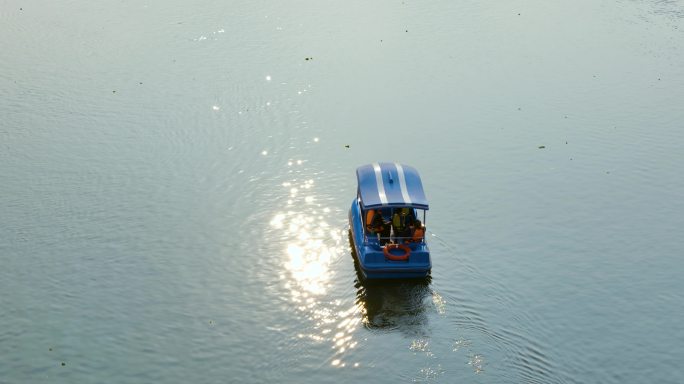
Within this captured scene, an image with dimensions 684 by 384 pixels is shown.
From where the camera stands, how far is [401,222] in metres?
34.5

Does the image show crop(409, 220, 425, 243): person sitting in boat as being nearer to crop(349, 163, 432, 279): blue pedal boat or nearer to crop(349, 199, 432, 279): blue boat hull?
crop(349, 163, 432, 279): blue pedal boat

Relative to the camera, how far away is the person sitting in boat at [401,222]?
34.2 metres

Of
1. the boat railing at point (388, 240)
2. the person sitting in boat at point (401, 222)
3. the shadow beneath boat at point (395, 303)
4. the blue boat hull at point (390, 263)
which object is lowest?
the shadow beneath boat at point (395, 303)

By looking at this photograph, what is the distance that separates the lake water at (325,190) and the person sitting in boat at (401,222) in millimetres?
2233

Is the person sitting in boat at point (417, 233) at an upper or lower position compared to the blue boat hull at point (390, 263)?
upper

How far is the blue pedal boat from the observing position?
32.9m

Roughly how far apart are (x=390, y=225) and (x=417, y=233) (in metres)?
1.34

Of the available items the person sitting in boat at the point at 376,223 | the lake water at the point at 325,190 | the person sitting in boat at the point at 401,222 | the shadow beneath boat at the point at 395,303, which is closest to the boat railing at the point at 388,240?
the person sitting in boat at the point at 376,223

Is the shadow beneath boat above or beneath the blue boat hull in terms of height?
beneath

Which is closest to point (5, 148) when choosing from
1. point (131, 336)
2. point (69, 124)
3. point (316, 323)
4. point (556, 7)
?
point (69, 124)

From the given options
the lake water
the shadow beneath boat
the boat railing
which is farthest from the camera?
the boat railing

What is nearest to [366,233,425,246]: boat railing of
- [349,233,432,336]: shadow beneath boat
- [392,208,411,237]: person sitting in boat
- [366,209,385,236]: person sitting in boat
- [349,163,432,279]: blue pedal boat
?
[349,163,432,279]: blue pedal boat

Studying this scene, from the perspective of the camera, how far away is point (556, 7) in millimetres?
71062

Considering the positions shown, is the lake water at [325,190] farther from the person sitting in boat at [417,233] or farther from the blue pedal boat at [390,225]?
the person sitting in boat at [417,233]
